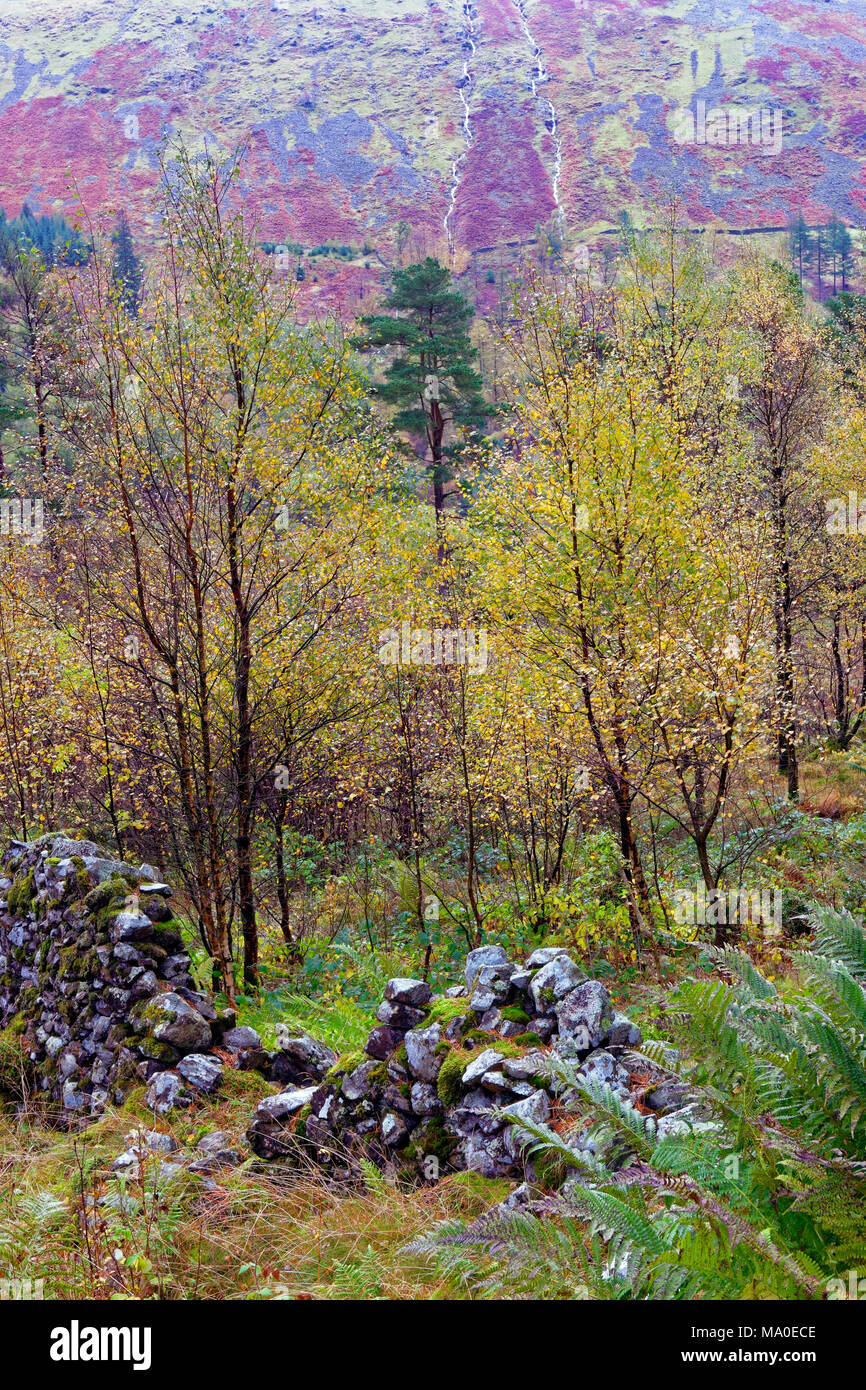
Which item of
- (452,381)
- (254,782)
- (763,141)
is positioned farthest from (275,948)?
(763,141)

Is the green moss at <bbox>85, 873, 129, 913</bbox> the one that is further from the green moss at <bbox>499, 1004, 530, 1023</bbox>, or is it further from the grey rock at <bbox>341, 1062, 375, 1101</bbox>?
the green moss at <bbox>499, 1004, 530, 1023</bbox>

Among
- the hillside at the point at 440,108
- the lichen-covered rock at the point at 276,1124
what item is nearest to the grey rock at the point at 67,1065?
the lichen-covered rock at the point at 276,1124

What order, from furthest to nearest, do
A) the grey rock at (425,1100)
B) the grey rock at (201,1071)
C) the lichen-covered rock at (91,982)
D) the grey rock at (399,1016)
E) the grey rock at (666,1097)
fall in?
1. the lichen-covered rock at (91,982)
2. the grey rock at (201,1071)
3. the grey rock at (399,1016)
4. the grey rock at (425,1100)
5. the grey rock at (666,1097)

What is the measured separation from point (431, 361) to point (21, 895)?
1055 inches

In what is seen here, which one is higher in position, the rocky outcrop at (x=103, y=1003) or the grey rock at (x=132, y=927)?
the grey rock at (x=132, y=927)

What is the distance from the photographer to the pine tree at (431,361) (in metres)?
29.6

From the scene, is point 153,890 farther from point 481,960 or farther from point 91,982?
point 481,960

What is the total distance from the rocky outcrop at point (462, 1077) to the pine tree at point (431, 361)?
84.5ft

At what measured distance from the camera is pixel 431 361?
30.5 metres

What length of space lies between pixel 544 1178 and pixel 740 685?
655cm

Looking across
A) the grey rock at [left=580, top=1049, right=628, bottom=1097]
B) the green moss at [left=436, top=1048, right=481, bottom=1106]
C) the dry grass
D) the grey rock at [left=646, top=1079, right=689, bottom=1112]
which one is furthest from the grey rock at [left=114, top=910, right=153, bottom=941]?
the grey rock at [left=646, top=1079, right=689, bottom=1112]

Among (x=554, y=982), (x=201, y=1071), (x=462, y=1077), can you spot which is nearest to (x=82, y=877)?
(x=201, y=1071)

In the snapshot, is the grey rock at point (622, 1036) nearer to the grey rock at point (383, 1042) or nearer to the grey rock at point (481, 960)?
the grey rock at point (481, 960)

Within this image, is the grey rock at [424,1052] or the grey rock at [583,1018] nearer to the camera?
the grey rock at [583,1018]
